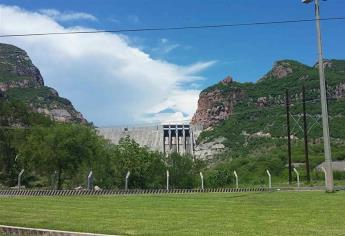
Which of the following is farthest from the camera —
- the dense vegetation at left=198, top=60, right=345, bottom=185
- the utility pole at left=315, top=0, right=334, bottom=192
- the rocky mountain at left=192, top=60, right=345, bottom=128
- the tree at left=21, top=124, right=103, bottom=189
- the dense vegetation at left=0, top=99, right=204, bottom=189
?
the rocky mountain at left=192, top=60, right=345, bottom=128

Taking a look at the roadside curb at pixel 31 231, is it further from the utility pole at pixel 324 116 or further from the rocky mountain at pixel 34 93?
the rocky mountain at pixel 34 93

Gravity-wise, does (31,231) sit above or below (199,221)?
below

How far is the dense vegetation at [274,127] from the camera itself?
78.2 metres

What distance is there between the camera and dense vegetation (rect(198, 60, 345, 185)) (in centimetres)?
7819

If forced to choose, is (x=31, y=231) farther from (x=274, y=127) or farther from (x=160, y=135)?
(x=160, y=135)

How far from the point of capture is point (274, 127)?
429ft

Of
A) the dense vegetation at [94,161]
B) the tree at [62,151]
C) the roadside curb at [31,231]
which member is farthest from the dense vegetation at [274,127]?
the roadside curb at [31,231]

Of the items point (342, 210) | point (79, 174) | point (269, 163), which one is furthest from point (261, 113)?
point (342, 210)

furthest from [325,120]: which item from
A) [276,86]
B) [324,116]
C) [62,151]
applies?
[276,86]

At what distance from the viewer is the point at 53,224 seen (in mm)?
12422

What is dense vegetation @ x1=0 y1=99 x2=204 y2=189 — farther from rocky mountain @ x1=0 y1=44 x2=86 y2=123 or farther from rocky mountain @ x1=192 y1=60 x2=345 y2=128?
rocky mountain @ x1=0 y1=44 x2=86 y2=123

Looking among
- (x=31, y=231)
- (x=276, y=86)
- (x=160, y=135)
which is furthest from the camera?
(x=276, y=86)

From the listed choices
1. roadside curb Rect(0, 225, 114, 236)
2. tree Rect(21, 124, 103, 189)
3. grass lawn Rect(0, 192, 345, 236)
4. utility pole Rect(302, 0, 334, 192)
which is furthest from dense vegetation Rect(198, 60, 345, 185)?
roadside curb Rect(0, 225, 114, 236)

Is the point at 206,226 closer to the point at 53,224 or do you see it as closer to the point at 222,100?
the point at 53,224
